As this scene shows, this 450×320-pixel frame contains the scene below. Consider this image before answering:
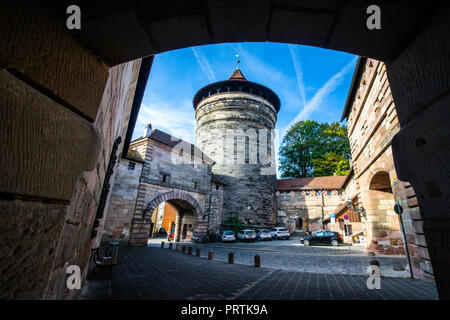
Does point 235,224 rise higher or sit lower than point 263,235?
higher

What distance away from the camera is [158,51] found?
1643mm

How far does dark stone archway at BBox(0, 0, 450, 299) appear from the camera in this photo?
2.89 feet

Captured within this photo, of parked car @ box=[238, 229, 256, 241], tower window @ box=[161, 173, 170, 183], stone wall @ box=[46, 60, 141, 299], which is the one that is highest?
tower window @ box=[161, 173, 170, 183]

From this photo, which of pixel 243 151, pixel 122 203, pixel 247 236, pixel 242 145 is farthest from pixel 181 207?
pixel 242 145

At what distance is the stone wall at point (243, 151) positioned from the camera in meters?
24.6

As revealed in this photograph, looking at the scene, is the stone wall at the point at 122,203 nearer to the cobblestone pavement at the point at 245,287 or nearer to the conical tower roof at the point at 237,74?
the cobblestone pavement at the point at 245,287

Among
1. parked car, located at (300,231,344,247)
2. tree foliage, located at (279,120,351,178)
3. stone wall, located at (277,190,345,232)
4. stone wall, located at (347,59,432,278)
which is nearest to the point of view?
stone wall, located at (347,59,432,278)

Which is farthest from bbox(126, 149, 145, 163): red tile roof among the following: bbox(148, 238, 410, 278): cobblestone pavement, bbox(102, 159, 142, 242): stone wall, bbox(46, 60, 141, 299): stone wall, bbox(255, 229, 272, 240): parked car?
bbox(255, 229, 272, 240): parked car

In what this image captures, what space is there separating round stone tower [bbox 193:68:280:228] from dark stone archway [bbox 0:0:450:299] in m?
22.9

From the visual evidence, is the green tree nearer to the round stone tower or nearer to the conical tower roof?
the round stone tower

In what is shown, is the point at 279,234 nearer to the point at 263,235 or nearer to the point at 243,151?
the point at 263,235

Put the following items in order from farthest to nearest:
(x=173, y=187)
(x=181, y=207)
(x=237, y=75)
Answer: (x=237, y=75) → (x=181, y=207) → (x=173, y=187)

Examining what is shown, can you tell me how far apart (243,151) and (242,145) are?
76cm
